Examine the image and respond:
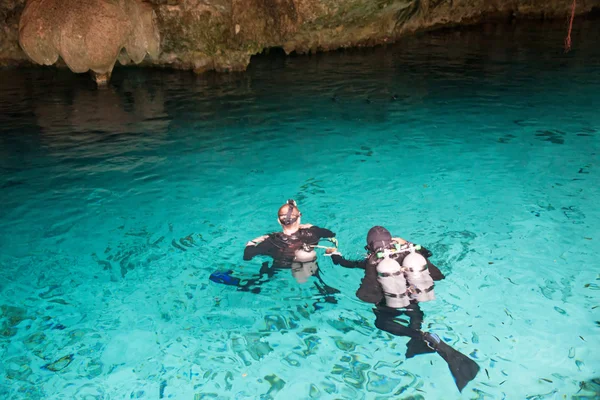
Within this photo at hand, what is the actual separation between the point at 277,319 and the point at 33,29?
1129 centimetres

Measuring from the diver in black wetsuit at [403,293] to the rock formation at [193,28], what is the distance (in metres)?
11.2

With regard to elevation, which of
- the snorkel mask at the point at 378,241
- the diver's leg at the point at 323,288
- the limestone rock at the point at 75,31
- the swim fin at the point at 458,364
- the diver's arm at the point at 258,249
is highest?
the limestone rock at the point at 75,31

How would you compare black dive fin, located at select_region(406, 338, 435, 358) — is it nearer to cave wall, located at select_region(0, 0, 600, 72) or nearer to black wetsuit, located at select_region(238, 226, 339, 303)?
black wetsuit, located at select_region(238, 226, 339, 303)

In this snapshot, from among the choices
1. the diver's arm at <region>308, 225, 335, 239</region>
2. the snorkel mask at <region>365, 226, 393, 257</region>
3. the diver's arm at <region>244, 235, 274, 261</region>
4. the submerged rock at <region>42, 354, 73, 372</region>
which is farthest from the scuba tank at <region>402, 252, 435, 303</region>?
the submerged rock at <region>42, 354, 73, 372</region>

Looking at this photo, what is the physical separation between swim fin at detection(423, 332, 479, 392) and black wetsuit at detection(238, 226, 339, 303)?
137 cm

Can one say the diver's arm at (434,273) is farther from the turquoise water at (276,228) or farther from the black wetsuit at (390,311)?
the turquoise water at (276,228)

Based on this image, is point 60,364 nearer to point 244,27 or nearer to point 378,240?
point 378,240

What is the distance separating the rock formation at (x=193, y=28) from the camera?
42.2 ft

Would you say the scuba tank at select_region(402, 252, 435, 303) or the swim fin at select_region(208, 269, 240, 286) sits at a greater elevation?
the scuba tank at select_region(402, 252, 435, 303)

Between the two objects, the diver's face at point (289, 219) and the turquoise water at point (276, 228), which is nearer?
the turquoise water at point (276, 228)

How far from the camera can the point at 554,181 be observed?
8.35 m

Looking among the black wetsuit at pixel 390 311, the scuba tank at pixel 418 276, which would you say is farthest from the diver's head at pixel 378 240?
the scuba tank at pixel 418 276

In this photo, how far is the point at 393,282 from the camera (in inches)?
182

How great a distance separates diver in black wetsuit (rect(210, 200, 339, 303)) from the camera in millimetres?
5477
